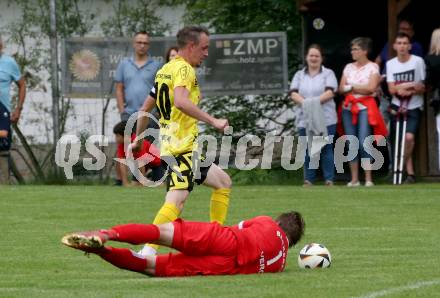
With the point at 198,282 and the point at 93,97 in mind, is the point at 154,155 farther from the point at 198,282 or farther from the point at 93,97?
the point at 198,282

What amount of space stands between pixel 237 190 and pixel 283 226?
862cm

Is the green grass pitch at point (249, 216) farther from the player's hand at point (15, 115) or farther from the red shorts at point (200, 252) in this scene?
the player's hand at point (15, 115)

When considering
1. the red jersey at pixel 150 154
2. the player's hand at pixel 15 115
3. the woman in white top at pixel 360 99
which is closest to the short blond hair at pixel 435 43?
the woman in white top at pixel 360 99

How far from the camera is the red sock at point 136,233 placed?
356 inches

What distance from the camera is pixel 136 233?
9.12 meters

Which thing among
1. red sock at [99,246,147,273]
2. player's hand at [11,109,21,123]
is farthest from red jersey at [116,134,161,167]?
red sock at [99,246,147,273]

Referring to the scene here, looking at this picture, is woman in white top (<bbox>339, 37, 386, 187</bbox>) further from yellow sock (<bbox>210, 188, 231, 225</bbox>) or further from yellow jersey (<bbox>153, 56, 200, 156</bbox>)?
yellow jersey (<bbox>153, 56, 200, 156</bbox>)

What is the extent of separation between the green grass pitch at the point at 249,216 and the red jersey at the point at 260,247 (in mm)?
153

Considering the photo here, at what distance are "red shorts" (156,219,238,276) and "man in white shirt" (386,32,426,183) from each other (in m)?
9.32

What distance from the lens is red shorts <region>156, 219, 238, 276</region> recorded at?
938 cm

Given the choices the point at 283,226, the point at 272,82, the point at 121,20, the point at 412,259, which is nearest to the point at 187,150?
the point at 283,226

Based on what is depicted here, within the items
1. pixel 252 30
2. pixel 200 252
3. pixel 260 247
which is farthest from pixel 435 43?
pixel 200 252

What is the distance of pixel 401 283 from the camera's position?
9.02 m

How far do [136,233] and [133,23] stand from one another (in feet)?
44.9
